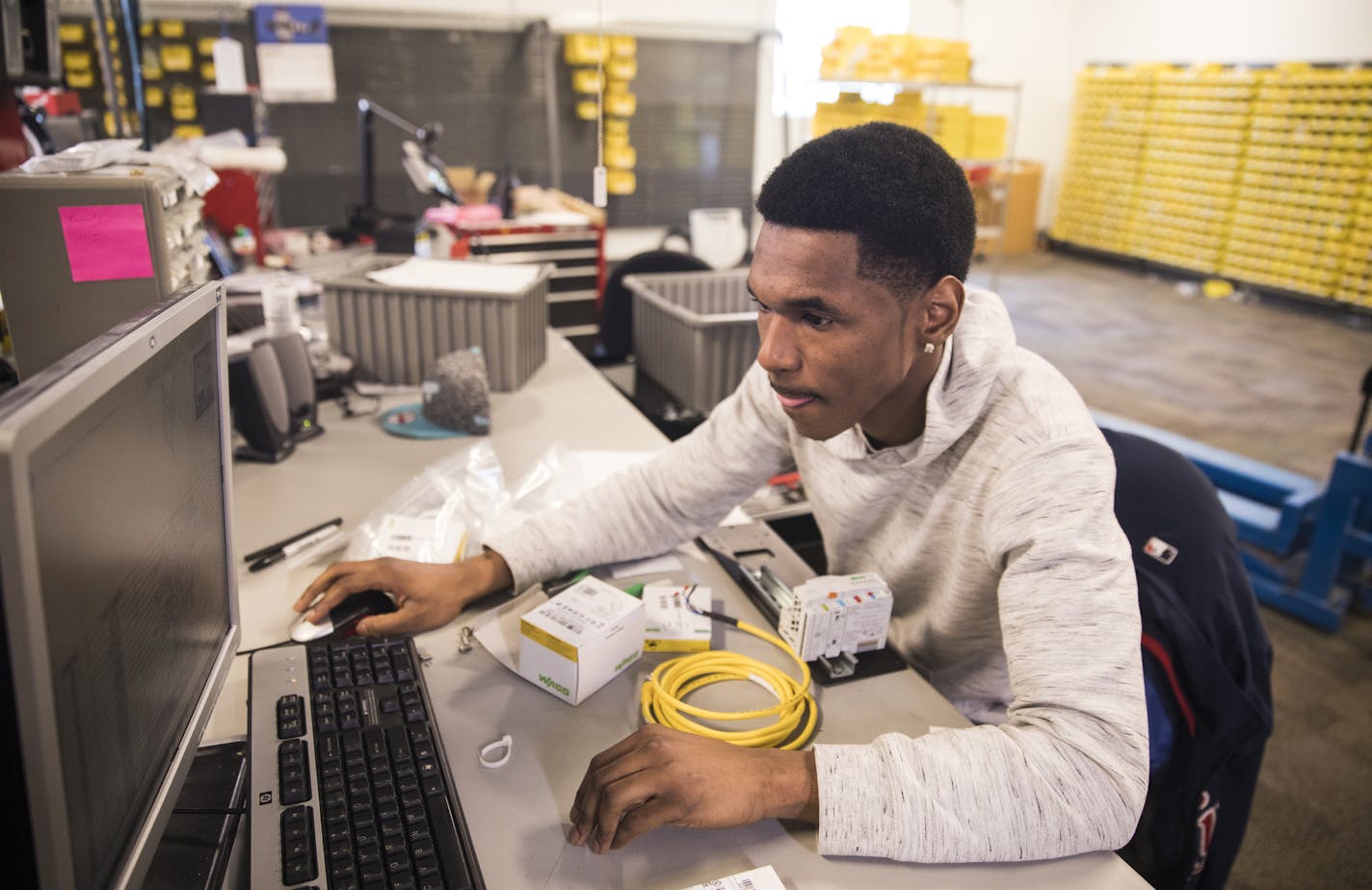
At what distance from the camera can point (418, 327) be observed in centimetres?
181

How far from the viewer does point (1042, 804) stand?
0.72 metres

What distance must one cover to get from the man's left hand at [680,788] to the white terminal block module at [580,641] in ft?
0.45

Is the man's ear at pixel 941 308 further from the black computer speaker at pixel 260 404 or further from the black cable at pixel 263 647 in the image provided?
the black computer speaker at pixel 260 404

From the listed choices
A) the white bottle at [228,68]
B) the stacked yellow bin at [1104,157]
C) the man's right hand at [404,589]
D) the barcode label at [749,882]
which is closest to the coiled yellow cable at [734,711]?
the barcode label at [749,882]

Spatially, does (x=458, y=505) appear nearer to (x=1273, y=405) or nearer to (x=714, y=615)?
(x=714, y=615)

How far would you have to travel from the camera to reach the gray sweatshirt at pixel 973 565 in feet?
2.35

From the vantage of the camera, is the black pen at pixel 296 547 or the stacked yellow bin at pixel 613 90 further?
the stacked yellow bin at pixel 613 90

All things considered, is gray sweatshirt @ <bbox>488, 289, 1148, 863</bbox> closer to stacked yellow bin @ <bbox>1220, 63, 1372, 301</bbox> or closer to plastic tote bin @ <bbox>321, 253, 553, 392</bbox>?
plastic tote bin @ <bbox>321, 253, 553, 392</bbox>

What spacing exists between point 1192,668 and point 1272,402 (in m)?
4.20

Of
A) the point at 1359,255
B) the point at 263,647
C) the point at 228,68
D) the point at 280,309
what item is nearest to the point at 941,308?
the point at 263,647

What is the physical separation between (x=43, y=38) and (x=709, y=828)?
1.80m

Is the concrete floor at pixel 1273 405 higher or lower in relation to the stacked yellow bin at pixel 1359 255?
lower

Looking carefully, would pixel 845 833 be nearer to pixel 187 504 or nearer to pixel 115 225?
pixel 187 504

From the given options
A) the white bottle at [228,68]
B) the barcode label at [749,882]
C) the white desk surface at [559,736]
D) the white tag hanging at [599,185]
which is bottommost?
the white desk surface at [559,736]
